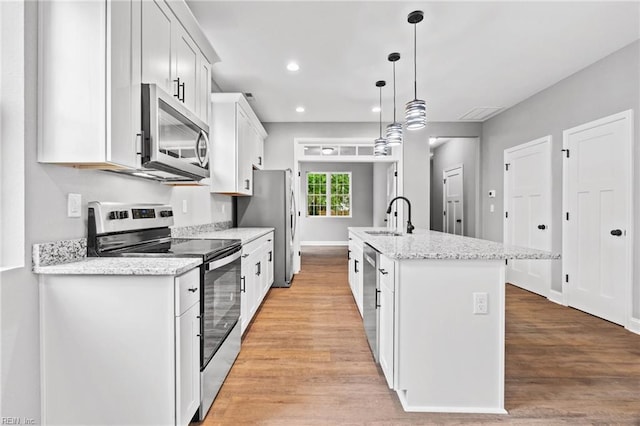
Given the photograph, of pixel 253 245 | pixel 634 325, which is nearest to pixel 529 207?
pixel 634 325

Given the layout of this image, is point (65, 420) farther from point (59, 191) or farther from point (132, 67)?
point (132, 67)

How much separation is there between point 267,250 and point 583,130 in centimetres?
394

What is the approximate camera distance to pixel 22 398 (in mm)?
1288

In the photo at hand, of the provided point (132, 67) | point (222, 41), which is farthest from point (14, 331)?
point (222, 41)

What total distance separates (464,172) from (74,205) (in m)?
6.49

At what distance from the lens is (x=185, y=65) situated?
2.20m

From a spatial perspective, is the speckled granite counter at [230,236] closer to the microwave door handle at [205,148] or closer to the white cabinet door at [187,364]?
the microwave door handle at [205,148]

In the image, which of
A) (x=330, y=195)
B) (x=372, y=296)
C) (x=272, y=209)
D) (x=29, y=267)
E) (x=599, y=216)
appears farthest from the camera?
(x=330, y=195)

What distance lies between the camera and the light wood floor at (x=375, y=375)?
1705mm

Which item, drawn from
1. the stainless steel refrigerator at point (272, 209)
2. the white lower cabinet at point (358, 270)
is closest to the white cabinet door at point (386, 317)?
the white lower cabinet at point (358, 270)

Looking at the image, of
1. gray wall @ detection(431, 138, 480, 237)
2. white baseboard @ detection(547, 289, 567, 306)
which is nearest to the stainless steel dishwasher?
white baseboard @ detection(547, 289, 567, 306)

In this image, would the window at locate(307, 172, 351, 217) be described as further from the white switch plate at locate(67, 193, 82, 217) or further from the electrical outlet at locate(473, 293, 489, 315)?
the white switch plate at locate(67, 193, 82, 217)

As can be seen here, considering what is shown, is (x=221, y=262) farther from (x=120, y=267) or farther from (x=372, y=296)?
(x=372, y=296)

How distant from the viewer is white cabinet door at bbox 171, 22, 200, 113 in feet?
6.75
